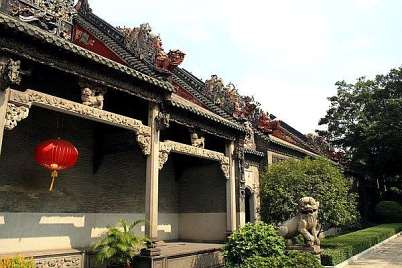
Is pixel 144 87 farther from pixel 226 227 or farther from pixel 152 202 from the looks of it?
pixel 226 227

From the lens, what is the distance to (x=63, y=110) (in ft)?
21.7

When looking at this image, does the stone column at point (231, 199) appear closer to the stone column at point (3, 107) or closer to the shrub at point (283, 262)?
the shrub at point (283, 262)

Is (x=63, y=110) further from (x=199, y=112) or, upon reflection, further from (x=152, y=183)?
(x=199, y=112)

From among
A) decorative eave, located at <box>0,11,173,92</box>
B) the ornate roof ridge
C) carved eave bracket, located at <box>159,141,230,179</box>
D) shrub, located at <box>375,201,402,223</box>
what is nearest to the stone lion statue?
carved eave bracket, located at <box>159,141,230,179</box>

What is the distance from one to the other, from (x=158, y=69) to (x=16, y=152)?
3605mm

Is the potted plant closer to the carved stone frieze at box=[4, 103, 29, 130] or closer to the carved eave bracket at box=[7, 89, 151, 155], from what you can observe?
the carved eave bracket at box=[7, 89, 151, 155]

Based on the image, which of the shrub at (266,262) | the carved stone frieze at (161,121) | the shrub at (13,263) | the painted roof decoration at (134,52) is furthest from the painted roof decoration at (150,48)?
the shrub at (13,263)

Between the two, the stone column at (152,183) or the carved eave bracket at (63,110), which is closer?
the carved eave bracket at (63,110)

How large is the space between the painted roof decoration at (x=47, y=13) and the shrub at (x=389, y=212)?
2486 cm

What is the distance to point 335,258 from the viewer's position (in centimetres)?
1035

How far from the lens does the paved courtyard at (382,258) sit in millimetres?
10654

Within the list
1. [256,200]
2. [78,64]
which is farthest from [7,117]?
[256,200]

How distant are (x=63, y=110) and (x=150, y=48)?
3.66 metres

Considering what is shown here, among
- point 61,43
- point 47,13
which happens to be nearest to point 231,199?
point 61,43
